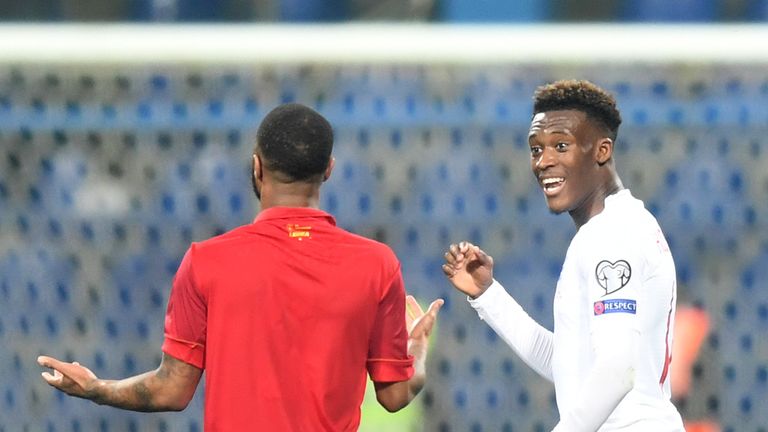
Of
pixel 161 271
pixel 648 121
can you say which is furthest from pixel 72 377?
pixel 648 121

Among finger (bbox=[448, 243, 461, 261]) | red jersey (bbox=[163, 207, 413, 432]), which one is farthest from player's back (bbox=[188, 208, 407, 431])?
finger (bbox=[448, 243, 461, 261])

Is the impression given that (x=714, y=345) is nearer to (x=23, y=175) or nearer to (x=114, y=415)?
(x=114, y=415)

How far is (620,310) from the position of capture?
283 centimetres

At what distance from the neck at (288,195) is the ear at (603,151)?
26.8 inches

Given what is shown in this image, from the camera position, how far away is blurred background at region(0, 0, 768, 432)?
229 inches

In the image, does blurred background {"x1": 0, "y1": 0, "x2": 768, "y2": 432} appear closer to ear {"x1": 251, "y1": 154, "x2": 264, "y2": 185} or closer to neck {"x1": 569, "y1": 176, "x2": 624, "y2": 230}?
neck {"x1": 569, "y1": 176, "x2": 624, "y2": 230}

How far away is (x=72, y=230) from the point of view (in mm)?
5945

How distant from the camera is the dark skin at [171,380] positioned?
296 cm

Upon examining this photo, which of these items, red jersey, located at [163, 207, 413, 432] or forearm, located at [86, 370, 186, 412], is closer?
red jersey, located at [163, 207, 413, 432]

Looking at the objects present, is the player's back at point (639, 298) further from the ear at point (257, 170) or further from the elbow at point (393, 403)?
the ear at point (257, 170)

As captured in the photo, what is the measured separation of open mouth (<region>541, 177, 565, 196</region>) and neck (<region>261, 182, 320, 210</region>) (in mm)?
567

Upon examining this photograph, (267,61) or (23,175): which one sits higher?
(267,61)

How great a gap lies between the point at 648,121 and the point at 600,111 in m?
2.86

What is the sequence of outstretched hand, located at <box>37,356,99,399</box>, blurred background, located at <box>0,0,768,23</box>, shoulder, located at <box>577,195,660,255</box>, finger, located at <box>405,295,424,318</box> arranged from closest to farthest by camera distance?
shoulder, located at <box>577,195,660,255</box> → outstretched hand, located at <box>37,356,99,399</box> → finger, located at <box>405,295,424,318</box> → blurred background, located at <box>0,0,768,23</box>
